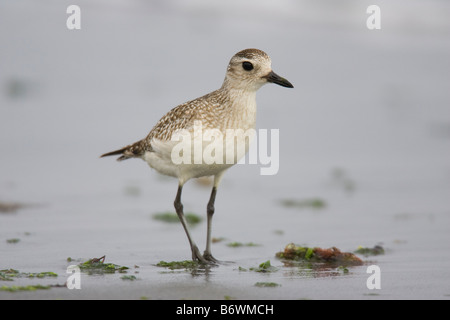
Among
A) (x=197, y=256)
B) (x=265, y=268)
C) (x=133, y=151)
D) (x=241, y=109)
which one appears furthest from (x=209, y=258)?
(x=133, y=151)

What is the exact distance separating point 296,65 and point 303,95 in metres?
1.59

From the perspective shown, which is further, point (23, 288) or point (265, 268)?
point (265, 268)

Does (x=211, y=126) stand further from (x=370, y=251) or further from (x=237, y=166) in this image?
(x=237, y=166)

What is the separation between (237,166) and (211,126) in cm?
532

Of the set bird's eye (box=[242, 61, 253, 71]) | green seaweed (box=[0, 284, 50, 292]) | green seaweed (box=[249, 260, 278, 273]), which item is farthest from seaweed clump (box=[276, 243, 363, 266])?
green seaweed (box=[0, 284, 50, 292])

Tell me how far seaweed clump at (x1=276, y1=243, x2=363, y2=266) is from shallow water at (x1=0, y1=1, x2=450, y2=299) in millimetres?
171

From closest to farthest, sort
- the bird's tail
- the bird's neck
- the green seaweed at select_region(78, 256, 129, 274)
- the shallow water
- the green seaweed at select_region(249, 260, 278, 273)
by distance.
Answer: the green seaweed at select_region(78, 256, 129, 274)
the green seaweed at select_region(249, 260, 278, 273)
the shallow water
the bird's neck
the bird's tail

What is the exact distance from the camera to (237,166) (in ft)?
41.1

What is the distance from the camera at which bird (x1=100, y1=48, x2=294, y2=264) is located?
720 centimetres

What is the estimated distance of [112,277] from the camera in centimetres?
631

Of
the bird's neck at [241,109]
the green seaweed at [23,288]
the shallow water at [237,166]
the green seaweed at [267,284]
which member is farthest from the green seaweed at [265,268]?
the green seaweed at [23,288]

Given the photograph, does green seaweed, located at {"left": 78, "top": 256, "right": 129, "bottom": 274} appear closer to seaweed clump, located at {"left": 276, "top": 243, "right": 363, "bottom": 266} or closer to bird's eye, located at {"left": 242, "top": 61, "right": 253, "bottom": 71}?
seaweed clump, located at {"left": 276, "top": 243, "right": 363, "bottom": 266}

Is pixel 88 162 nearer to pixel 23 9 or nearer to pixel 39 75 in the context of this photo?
pixel 39 75

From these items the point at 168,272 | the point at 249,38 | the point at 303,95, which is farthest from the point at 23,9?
the point at 168,272
